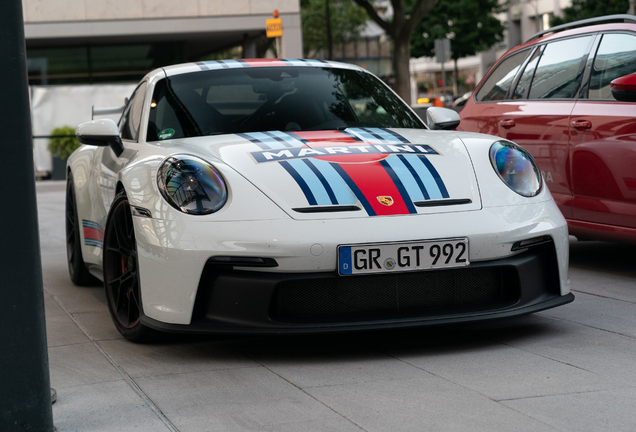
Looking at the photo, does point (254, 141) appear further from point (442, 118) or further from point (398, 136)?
point (442, 118)

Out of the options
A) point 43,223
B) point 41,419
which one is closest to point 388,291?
point 41,419

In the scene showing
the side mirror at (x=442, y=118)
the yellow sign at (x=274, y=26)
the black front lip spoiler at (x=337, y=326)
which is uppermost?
the yellow sign at (x=274, y=26)

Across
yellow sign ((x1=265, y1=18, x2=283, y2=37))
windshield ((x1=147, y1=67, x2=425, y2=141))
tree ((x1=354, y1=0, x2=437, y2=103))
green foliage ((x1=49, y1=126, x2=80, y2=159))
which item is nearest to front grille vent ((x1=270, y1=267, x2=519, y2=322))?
windshield ((x1=147, y1=67, x2=425, y2=141))

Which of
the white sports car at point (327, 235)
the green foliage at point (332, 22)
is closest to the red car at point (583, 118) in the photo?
the white sports car at point (327, 235)

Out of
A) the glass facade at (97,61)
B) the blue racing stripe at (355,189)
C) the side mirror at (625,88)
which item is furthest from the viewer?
the glass facade at (97,61)

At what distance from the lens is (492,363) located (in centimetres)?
338

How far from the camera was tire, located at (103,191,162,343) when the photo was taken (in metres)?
3.83

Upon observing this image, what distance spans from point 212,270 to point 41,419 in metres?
1.02

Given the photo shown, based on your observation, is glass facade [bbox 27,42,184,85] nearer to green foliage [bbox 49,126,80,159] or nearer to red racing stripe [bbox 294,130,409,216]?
green foliage [bbox 49,126,80,159]

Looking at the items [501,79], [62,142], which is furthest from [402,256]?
[62,142]

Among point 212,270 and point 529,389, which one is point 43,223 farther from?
point 529,389

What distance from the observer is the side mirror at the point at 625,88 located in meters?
4.70

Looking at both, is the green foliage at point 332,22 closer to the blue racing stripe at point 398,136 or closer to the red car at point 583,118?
Answer: the red car at point 583,118

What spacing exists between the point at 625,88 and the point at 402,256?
205 centimetres
